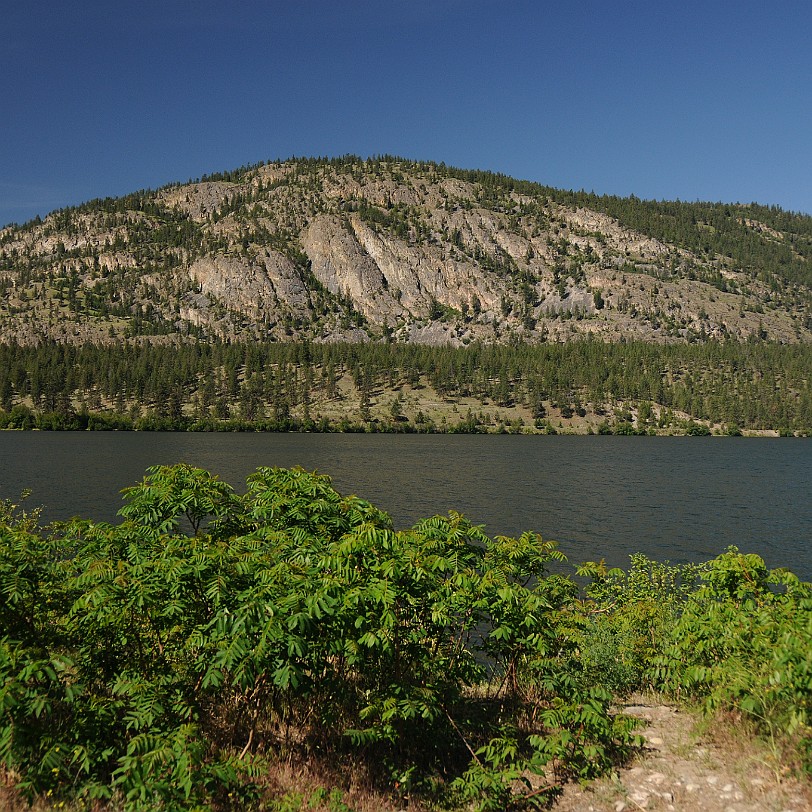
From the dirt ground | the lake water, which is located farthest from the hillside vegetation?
the lake water

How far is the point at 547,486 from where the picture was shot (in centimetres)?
7325

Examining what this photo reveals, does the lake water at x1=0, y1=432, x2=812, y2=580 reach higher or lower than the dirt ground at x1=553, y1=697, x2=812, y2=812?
lower

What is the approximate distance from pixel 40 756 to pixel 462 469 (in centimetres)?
8361

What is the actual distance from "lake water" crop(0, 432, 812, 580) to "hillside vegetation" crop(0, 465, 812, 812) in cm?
2848

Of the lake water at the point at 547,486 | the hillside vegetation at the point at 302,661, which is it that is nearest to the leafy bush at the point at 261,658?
the hillside vegetation at the point at 302,661

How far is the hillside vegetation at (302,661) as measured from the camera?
23.1 ft

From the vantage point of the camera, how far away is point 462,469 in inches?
3524

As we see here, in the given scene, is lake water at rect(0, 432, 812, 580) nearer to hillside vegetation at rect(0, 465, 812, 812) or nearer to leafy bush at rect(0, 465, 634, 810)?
hillside vegetation at rect(0, 465, 812, 812)

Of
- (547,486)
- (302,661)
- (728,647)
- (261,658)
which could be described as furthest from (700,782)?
(547,486)

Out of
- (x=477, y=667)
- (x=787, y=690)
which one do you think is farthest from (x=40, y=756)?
(x=787, y=690)

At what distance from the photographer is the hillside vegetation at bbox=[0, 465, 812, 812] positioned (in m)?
7.05

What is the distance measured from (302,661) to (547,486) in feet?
223

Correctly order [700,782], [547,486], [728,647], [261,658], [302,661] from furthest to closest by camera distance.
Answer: [547,486] < [728,647] < [700,782] < [302,661] < [261,658]

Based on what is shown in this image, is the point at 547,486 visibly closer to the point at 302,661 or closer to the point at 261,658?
the point at 302,661
